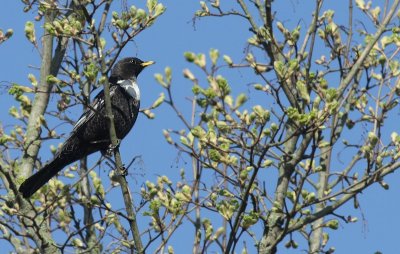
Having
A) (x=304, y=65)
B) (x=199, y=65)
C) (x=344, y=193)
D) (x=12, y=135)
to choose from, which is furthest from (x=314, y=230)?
(x=12, y=135)

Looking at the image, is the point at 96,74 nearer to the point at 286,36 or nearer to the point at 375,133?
the point at 286,36

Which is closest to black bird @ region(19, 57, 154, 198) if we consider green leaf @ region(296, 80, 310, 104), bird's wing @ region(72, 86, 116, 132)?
bird's wing @ region(72, 86, 116, 132)

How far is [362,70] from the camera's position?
761 cm

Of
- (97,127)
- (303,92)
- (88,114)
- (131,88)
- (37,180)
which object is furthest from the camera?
(131,88)

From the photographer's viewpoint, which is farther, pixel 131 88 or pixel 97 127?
pixel 131 88

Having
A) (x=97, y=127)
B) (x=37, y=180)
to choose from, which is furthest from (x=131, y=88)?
(x=37, y=180)

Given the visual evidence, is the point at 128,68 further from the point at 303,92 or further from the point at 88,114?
the point at 303,92

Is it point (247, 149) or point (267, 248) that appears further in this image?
point (267, 248)

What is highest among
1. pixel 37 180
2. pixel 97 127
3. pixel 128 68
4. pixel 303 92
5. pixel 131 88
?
pixel 128 68

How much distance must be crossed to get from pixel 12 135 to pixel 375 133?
381cm

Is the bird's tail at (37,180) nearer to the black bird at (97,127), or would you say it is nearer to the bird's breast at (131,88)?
the black bird at (97,127)

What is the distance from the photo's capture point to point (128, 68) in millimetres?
9914

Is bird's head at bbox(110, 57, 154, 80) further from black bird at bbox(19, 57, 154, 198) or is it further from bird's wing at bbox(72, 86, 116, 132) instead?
bird's wing at bbox(72, 86, 116, 132)

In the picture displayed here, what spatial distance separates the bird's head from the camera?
32.1 ft
